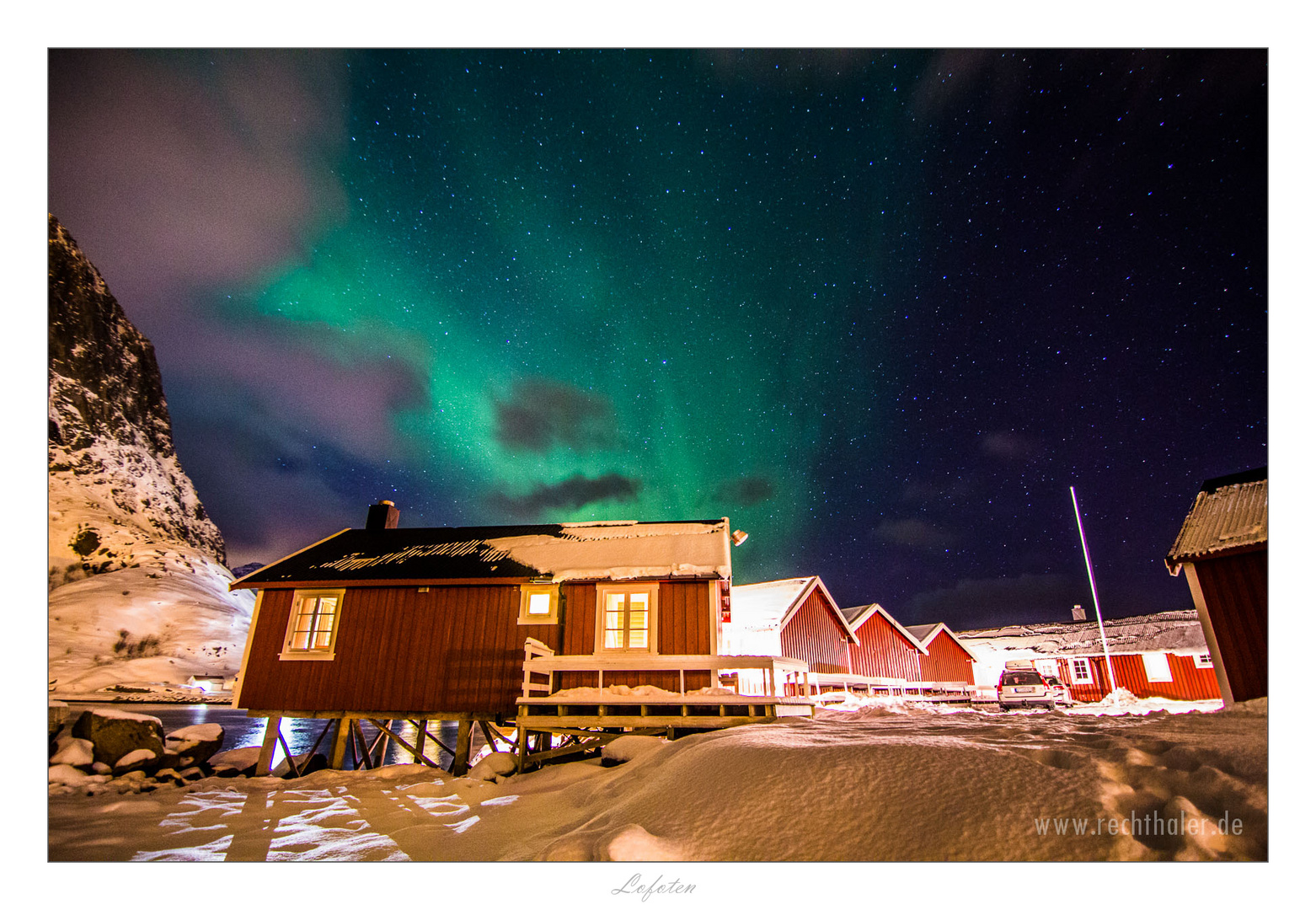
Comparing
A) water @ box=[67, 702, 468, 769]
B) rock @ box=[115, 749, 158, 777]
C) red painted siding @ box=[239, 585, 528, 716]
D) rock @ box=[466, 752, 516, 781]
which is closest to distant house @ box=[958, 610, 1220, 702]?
rock @ box=[466, 752, 516, 781]

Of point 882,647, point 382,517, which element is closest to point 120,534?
point 382,517

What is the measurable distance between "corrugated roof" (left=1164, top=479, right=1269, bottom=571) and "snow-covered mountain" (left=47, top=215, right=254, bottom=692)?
6114cm

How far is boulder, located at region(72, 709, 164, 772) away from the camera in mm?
11352

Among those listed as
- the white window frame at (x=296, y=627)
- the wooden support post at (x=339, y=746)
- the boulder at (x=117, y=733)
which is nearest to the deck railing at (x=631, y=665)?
the wooden support post at (x=339, y=746)

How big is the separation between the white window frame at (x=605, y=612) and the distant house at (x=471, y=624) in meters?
0.03

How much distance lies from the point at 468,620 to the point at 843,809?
1085 cm

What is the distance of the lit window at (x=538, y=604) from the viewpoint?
43.9ft

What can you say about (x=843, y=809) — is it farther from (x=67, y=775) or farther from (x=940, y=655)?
(x=940, y=655)

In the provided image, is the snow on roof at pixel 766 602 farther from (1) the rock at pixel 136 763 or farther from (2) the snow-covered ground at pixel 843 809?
(1) the rock at pixel 136 763

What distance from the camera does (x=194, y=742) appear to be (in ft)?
41.1

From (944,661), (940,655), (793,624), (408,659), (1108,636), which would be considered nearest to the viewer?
(408,659)

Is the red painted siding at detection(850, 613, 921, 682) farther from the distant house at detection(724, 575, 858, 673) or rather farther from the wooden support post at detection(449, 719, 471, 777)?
the wooden support post at detection(449, 719, 471, 777)
